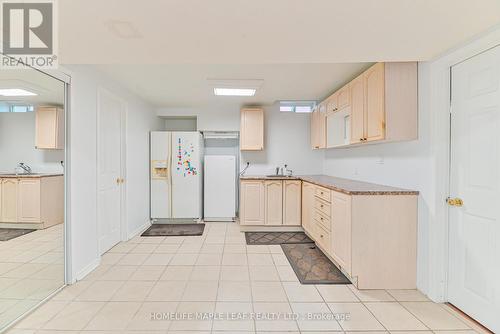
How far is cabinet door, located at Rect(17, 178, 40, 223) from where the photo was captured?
2205 millimetres

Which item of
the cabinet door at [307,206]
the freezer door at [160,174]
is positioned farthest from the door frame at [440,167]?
the freezer door at [160,174]

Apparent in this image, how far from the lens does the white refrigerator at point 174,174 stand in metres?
4.75

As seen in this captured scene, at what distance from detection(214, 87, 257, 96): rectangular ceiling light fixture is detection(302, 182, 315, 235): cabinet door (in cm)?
169

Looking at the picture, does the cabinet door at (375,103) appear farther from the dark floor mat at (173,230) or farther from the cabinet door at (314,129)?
the dark floor mat at (173,230)

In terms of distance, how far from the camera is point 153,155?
4.75m

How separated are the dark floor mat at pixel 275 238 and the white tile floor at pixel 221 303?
2.35 feet

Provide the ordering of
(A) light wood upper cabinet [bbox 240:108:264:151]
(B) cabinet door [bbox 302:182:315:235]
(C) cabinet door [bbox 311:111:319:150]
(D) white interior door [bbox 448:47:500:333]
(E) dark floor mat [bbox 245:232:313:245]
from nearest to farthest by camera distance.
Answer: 1. (D) white interior door [bbox 448:47:500:333]
2. (B) cabinet door [bbox 302:182:315:235]
3. (E) dark floor mat [bbox 245:232:313:245]
4. (C) cabinet door [bbox 311:111:319:150]
5. (A) light wood upper cabinet [bbox 240:108:264:151]

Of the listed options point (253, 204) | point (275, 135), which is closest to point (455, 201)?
point (253, 204)

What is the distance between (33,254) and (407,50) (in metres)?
3.78

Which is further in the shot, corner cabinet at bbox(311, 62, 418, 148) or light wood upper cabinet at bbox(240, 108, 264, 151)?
light wood upper cabinet at bbox(240, 108, 264, 151)

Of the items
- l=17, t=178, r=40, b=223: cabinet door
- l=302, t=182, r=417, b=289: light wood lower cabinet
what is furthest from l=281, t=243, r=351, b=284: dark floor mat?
l=17, t=178, r=40, b=223: cabinet door

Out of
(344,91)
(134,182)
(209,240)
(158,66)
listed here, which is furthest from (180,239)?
(344,91)

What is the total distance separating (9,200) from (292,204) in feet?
11.7

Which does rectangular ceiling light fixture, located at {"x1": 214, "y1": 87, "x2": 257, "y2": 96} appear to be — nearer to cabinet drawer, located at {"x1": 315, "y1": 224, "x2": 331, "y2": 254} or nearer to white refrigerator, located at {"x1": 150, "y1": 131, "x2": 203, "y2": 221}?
white refrigerator, located at {"x1": 150, "y1": 131, "x2": 203, "y2": 221}
